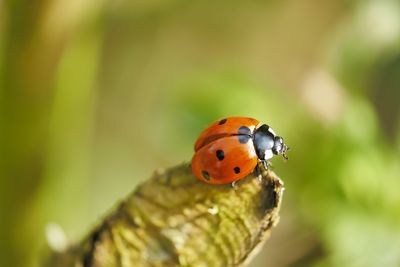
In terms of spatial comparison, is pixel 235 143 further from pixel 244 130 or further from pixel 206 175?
pixel 206 175

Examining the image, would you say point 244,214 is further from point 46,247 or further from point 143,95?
point 143,95

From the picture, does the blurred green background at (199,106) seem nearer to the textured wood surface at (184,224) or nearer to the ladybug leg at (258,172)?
the textured wood surface at (184,224)

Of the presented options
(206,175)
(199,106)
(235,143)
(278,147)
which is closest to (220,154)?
(235,143)

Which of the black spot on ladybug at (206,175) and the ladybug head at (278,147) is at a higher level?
the ladybug head at (278,147)

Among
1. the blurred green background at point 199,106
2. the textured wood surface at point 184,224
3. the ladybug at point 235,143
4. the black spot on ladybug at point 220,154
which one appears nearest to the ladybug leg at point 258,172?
the textured wood surface at point 184,224

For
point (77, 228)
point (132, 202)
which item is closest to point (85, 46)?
point (77, 228)

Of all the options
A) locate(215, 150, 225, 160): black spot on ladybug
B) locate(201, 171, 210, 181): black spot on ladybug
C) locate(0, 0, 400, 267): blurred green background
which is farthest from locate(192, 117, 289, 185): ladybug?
locate(0, 0, 400, 267): blurred green background

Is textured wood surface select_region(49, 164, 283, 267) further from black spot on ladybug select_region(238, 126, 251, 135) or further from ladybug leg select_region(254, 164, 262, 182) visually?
black spot on ladybug select_region(238, 126, 251, 135)
